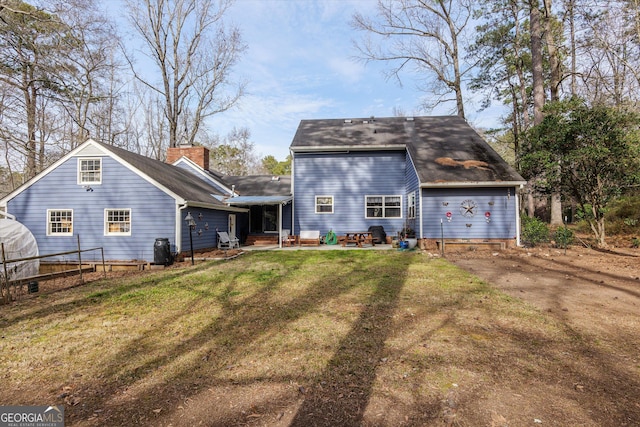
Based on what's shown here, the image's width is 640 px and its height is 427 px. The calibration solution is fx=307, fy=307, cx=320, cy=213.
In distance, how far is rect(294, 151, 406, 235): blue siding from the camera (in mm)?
16719

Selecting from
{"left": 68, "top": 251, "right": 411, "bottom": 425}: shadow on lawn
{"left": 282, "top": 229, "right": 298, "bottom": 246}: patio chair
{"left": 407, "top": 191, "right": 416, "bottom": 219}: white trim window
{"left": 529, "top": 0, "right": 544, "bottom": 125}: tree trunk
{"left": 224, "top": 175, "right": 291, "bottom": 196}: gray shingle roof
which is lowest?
{"left": 68, "top": 251, "right": 411, "bottom": 425}: shadow on lawn

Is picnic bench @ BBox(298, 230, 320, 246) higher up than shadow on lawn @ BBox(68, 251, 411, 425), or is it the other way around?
picnic bench @ BBox(298, 230, 320, 246)

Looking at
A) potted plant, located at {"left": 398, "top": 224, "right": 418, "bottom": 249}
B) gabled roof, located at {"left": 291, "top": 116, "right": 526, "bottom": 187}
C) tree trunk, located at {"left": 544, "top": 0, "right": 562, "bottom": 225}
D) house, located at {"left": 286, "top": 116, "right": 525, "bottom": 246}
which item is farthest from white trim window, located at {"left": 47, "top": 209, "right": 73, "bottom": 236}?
tree trunk, located at {"left": 544, "top": 0, "right": 562, "bottom": 225}

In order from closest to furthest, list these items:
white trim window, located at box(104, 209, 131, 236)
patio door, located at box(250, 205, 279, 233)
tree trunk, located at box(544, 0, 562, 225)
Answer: white trim window, located at box(104, 209, 131, 236) < tree trunk, located at box(544, 0, 562, 225) < patio door, located at box(250, 205, 279, 233)

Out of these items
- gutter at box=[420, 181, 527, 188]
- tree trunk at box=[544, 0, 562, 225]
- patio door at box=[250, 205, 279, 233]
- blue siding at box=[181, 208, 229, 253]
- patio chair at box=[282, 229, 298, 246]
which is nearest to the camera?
blue siding at box=[181, 208, 229, 253]

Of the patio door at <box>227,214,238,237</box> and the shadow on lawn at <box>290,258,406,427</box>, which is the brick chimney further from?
the shadow on lawn at <box>290,258,406,427</box>

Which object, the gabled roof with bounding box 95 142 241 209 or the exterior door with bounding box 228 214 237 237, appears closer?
the gabled roof with bounding box 95 142 241 209

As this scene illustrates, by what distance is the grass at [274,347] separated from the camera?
2857 mm

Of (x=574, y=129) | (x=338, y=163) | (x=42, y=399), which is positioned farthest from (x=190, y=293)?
(x=574, y=129)

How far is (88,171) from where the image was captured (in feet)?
41.7

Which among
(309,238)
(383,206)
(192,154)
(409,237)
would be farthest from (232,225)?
(409,237)

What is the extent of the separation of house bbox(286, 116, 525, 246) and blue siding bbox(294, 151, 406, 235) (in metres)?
→ 0.05

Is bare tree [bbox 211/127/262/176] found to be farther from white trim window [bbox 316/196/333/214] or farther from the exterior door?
white trim window [bbox 316/196/333/214]

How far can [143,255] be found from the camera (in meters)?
12.3
